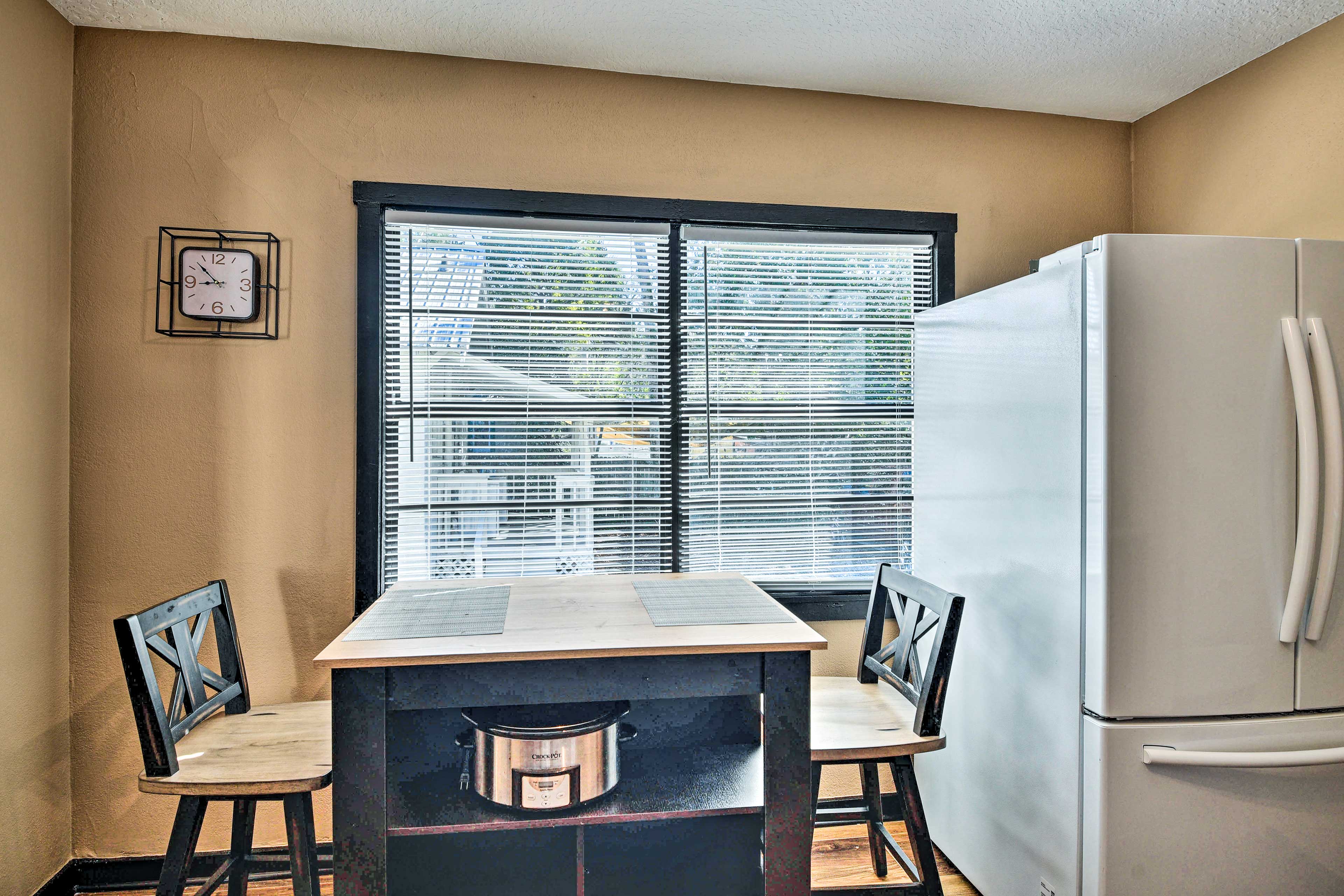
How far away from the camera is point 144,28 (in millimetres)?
2129

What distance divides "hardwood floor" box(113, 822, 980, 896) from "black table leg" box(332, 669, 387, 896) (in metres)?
0.69

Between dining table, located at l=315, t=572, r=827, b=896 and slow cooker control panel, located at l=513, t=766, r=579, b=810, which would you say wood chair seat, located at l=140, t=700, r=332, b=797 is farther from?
slow cooker control panel, located at l=513, t=766, r=579, b=810

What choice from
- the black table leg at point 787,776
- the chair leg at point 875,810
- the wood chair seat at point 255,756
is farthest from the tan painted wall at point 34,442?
the chair leg at point 875,810

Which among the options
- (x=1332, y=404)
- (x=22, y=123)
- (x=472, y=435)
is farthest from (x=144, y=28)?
(x=1332, y=404)

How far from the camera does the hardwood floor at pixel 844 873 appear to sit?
2.13 m

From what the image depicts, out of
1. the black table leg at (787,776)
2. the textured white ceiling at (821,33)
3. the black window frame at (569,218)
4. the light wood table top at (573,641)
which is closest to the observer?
the light wood table top at (573,641)

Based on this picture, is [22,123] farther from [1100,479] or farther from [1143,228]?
[1143,228]

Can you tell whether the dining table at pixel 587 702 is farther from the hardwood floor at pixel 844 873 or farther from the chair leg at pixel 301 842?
the hardwood floor at pixel 844 873

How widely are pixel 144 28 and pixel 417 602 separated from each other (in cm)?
184

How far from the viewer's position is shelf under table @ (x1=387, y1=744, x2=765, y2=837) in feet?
5.13

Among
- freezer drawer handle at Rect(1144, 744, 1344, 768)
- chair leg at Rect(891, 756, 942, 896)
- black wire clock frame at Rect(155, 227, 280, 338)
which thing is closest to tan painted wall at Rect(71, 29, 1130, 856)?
black wire clock frame at Rect(155, 227, 280, 338)

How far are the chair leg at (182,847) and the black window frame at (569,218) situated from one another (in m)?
0.73

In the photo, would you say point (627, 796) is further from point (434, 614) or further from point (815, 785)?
point (434, 614)

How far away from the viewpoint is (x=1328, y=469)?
5.11 ft
